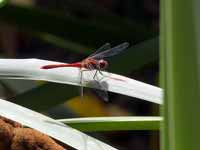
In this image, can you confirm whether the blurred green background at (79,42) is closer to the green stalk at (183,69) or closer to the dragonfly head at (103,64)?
the dragonfly head at (103,64)

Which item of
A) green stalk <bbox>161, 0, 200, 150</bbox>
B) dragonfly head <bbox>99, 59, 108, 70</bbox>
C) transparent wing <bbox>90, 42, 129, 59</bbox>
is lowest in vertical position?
green stalk <bbox>161, 0, 200, 150</bbox>

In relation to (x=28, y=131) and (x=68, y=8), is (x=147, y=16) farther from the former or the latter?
(x=28, y=131)

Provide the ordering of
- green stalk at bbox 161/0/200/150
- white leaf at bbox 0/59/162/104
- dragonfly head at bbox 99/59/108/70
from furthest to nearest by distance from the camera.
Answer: dragonfly head at bbox 99/59/108/70
white leaf at bbox 0/59/162/104
green stalk at bbox 161/0/200/150

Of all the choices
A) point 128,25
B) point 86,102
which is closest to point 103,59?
point 128,25

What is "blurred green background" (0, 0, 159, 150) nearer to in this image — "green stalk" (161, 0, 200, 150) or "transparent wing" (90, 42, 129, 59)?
"transparent wing" (90, 42, 129, 59)

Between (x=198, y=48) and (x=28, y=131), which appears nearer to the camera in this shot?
(x=198, y=48)

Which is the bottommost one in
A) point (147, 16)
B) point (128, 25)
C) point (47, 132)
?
point (47, 132)

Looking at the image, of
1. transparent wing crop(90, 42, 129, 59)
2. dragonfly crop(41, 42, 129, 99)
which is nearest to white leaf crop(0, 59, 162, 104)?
dragonfly crop(41, 42, 129, 99)
